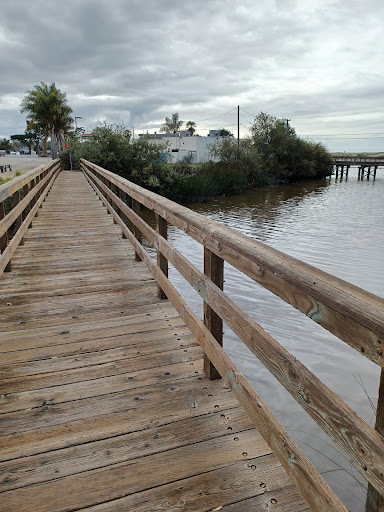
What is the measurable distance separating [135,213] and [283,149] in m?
45.7

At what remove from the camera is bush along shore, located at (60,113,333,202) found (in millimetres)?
27969

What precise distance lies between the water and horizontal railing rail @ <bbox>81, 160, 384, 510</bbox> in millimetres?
2406

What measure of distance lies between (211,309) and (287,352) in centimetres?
100

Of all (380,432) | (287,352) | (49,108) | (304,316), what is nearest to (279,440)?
(287,352)

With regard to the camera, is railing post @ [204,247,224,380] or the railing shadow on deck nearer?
the railing shadow on deck

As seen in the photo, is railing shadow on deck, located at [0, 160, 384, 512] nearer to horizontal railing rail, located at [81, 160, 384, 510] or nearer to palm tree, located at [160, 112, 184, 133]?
horizontal railing rail, located at [81, 160, 384, 510]

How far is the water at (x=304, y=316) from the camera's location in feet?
14.6

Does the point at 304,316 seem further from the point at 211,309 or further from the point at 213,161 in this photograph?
the point at 213,161

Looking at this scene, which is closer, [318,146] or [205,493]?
[205,493]

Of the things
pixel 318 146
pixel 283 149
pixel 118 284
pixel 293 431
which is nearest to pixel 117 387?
pixel 118 284

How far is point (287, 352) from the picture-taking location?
1.56 m

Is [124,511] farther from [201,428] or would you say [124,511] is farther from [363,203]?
[363,203]

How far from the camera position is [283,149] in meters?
48.1

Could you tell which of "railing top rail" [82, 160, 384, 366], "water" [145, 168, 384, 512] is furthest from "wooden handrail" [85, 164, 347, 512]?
"water" [145, 168, 384, 512]
